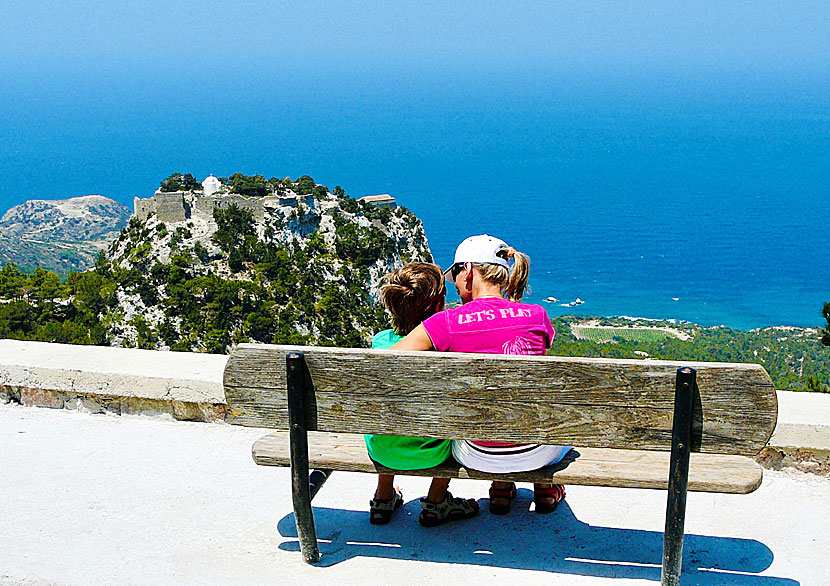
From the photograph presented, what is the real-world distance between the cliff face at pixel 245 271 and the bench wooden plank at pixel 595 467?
3953 centimetres

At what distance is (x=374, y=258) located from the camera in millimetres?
55906

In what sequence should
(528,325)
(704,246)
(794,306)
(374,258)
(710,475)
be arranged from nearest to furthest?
(710,475) → (528,325) → (374,258) → (794,306) → (704,246)

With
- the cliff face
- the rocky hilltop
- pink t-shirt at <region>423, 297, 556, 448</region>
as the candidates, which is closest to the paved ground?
pink t-shirt at <region>423, 297, 556, 448</region>

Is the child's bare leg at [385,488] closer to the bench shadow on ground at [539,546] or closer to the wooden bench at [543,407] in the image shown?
the bench shadow on ground at [539,546]

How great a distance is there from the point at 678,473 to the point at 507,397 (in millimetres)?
448

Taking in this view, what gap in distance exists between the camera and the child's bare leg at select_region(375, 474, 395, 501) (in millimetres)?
2520

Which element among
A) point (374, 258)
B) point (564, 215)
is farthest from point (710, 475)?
point (564, 215)

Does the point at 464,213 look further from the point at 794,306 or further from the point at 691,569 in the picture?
the point at 691,569

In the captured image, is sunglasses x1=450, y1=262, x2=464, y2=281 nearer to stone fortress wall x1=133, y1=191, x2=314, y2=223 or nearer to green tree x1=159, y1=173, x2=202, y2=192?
stone fortress wall x1=133, y1=191, x2=314, y2=223

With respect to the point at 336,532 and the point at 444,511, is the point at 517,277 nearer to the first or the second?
the point at 444,511

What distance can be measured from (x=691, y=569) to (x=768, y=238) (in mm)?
150814

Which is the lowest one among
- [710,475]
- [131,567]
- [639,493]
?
[131,567]

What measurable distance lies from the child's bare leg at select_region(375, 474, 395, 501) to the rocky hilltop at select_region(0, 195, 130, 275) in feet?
360

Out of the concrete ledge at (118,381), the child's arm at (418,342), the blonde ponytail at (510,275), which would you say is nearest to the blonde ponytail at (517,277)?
the blonde ponytail at (510,275)
